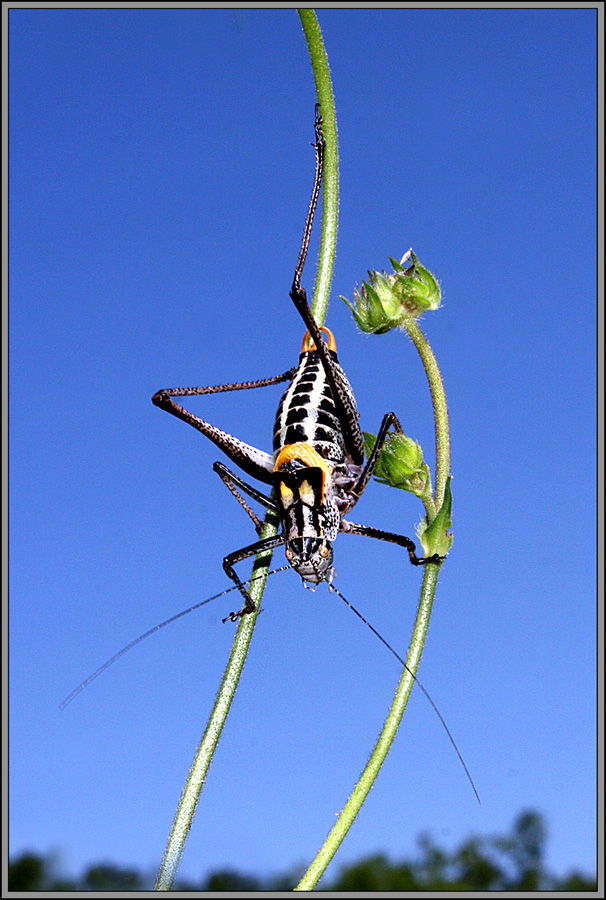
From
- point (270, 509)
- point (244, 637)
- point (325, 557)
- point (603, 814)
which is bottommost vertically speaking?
point (603, 814)

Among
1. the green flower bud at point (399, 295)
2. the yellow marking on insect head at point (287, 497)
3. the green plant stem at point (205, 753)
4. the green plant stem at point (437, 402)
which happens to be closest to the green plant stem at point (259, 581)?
the green plant stem at point (205, 753)

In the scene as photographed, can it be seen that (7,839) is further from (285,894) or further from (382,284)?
(382,284)

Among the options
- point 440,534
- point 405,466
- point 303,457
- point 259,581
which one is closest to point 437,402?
point 405,466

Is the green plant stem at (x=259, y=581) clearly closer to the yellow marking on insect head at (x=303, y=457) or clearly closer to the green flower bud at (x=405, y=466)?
the yellow marking on insect head at (x=303, y=457)

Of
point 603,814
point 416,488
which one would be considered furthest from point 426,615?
point 603,814

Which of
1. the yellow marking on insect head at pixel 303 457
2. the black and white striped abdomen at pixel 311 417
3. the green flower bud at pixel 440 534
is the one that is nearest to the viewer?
the green flower bud at pixel 440 534
